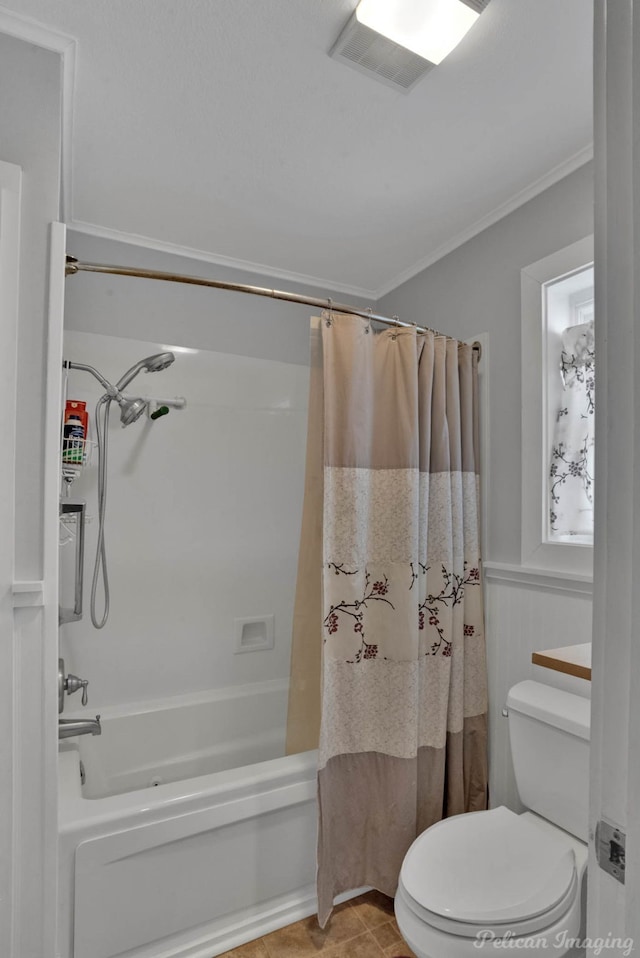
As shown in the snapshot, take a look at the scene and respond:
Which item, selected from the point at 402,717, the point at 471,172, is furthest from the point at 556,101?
the point at 402,717

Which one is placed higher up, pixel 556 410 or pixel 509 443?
pixel 556 410

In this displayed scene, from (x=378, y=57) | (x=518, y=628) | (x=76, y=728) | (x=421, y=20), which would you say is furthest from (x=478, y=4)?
(x=76, y=728)

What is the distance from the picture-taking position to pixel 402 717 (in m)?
1.73

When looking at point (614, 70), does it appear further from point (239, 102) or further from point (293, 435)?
point (293, 435)

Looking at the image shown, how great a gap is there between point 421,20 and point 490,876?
209 centimetres

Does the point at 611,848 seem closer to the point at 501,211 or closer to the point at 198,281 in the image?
the point at 198,281

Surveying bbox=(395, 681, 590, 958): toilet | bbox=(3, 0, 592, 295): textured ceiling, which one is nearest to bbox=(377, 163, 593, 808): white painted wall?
bbox=(3, 0, 592, 295): textured ceiling

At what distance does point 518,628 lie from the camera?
1.94 m

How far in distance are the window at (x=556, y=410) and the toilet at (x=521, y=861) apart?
0.56 metres

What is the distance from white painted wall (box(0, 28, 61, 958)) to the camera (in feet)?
4.10

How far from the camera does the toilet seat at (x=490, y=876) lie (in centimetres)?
115

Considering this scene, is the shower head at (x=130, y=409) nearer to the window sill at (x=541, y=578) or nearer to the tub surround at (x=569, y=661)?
the window sill at (x=541, y=578)

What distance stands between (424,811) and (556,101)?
2333 mm

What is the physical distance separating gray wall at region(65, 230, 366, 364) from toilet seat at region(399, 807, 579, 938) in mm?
2138
